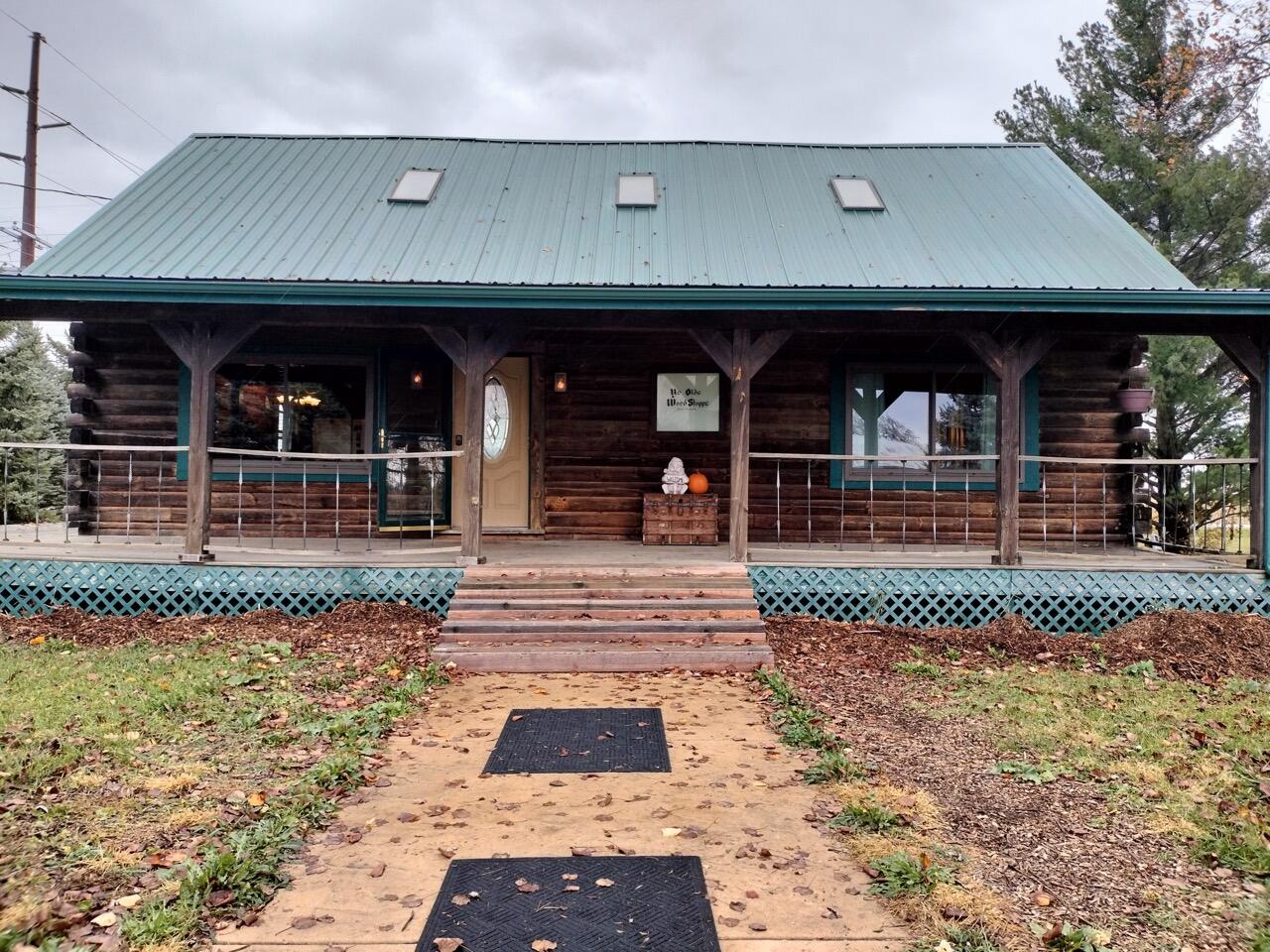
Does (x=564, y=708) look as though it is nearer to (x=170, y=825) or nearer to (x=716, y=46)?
(x=170, y=825)

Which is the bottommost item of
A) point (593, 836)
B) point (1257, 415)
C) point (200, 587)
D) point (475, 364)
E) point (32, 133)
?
point (593, 836)

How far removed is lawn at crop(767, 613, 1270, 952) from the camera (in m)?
2.82

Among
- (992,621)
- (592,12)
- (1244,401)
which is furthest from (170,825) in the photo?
(592,12)

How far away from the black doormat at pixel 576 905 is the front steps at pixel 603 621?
10.3 feet

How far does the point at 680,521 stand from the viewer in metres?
9.48

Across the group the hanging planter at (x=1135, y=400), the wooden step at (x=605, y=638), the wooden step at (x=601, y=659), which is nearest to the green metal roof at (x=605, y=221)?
the hanging planter at (x=1135, y=400)

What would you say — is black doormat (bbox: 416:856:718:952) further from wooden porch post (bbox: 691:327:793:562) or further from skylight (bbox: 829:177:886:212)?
skylight (bbox: 829:177:886:212)

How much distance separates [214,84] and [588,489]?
66.1 m

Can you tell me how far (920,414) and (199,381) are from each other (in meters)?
8.02

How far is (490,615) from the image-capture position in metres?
6.81

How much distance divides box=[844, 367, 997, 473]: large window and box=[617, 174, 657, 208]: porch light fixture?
339 centimetres

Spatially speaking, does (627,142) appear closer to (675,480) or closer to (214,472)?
(675,480)

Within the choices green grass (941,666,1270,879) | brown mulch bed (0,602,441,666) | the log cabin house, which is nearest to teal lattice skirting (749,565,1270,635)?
the log cabin house

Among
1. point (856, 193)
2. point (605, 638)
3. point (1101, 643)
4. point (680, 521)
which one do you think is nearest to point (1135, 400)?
point (1101, 643)
